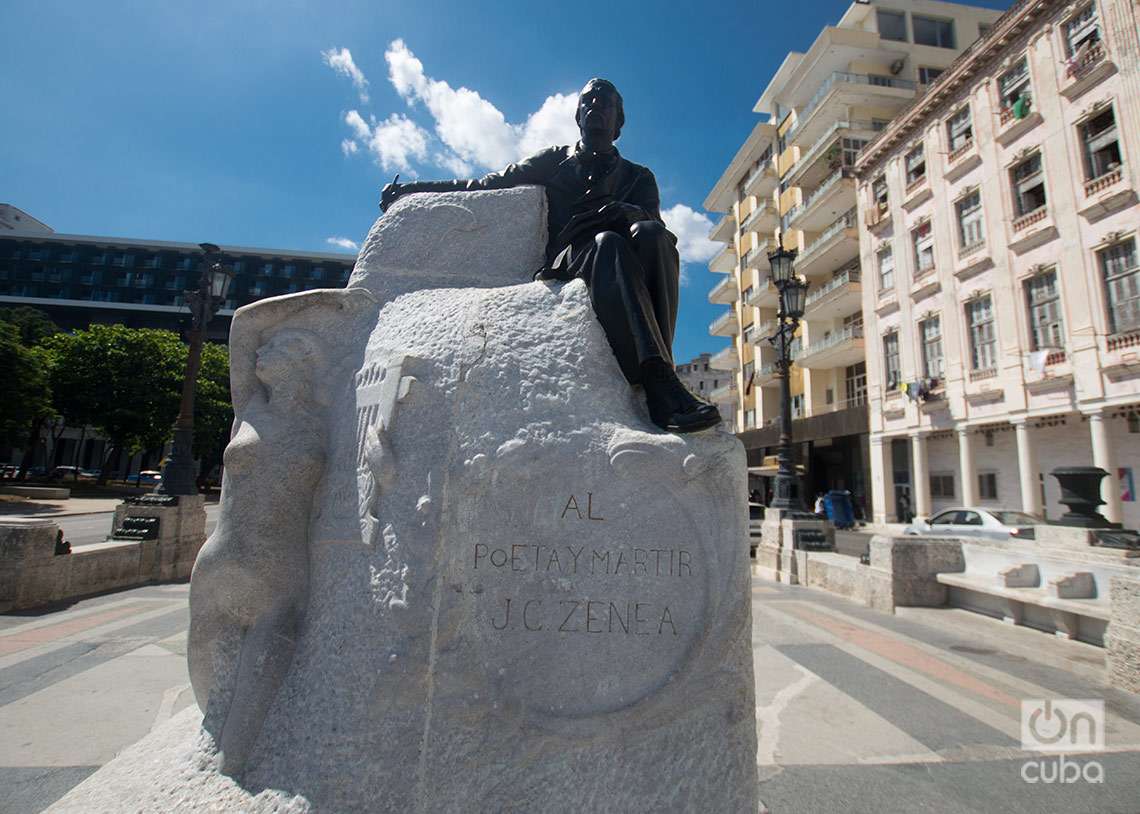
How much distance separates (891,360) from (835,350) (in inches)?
125

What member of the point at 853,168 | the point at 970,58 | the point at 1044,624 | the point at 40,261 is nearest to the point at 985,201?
the point at 970,58

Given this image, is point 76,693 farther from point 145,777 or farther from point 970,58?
point 970,58

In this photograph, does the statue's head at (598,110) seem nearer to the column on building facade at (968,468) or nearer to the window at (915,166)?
the column on building facade at (968,468)

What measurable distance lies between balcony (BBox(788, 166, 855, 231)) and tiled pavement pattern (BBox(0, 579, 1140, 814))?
24.4 metres

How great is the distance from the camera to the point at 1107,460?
15445 mm

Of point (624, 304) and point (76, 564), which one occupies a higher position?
point (624, 304)

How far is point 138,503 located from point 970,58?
84.5ft

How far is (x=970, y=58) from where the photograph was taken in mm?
19641

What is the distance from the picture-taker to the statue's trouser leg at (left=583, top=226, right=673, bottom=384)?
2312 mm

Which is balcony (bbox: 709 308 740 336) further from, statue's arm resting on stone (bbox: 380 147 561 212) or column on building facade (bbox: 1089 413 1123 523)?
statue's arm resting on stone (bbox: 380 147 561 212)

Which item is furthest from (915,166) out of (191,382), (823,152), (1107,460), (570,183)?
(570,183)

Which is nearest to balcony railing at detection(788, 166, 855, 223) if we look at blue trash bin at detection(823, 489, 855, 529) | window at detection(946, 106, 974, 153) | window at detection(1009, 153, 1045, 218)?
window at detection(946, 106, 974, 153)

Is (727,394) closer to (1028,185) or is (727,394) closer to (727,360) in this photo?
(727,360)

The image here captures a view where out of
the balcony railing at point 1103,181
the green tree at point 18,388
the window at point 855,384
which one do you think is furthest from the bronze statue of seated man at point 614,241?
the green tree at point 18,388
